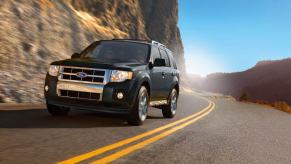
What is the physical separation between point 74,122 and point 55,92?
0.72 metres

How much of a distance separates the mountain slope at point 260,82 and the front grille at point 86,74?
141 m

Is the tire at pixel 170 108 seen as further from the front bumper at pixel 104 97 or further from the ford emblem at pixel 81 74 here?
the ford emblem at pixel 81 74

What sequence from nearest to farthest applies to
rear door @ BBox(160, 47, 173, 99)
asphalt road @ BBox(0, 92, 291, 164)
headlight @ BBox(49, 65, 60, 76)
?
asphalt road @ BBox(0, 92, 291, 164) → headlight @ BBox(49, 65, 60, 76) → rear door @ BBox(160, 47, 173, 99)

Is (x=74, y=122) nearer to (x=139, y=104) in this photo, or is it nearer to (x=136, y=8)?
(x=139, y=104)

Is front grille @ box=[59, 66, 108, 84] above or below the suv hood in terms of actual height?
below

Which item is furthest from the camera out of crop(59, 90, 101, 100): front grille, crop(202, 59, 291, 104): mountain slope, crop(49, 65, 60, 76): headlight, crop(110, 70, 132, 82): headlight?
crop(202, 59, 291, 104): mountain slope

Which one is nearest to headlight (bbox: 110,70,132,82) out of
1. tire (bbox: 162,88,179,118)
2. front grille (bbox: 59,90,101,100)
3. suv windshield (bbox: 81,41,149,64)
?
front grille (bbox: 59,90,101,100)

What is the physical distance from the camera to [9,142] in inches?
262

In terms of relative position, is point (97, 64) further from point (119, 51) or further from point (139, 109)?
point (119, 51)

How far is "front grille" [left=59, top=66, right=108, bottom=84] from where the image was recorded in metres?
9.63

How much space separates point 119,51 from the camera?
37.2ft

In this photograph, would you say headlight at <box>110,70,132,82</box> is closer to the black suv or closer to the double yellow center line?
the black suv

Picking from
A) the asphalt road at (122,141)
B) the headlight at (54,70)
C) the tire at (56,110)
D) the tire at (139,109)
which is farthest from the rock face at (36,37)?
the tire at (139,109)

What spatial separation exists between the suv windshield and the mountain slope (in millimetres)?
138560
